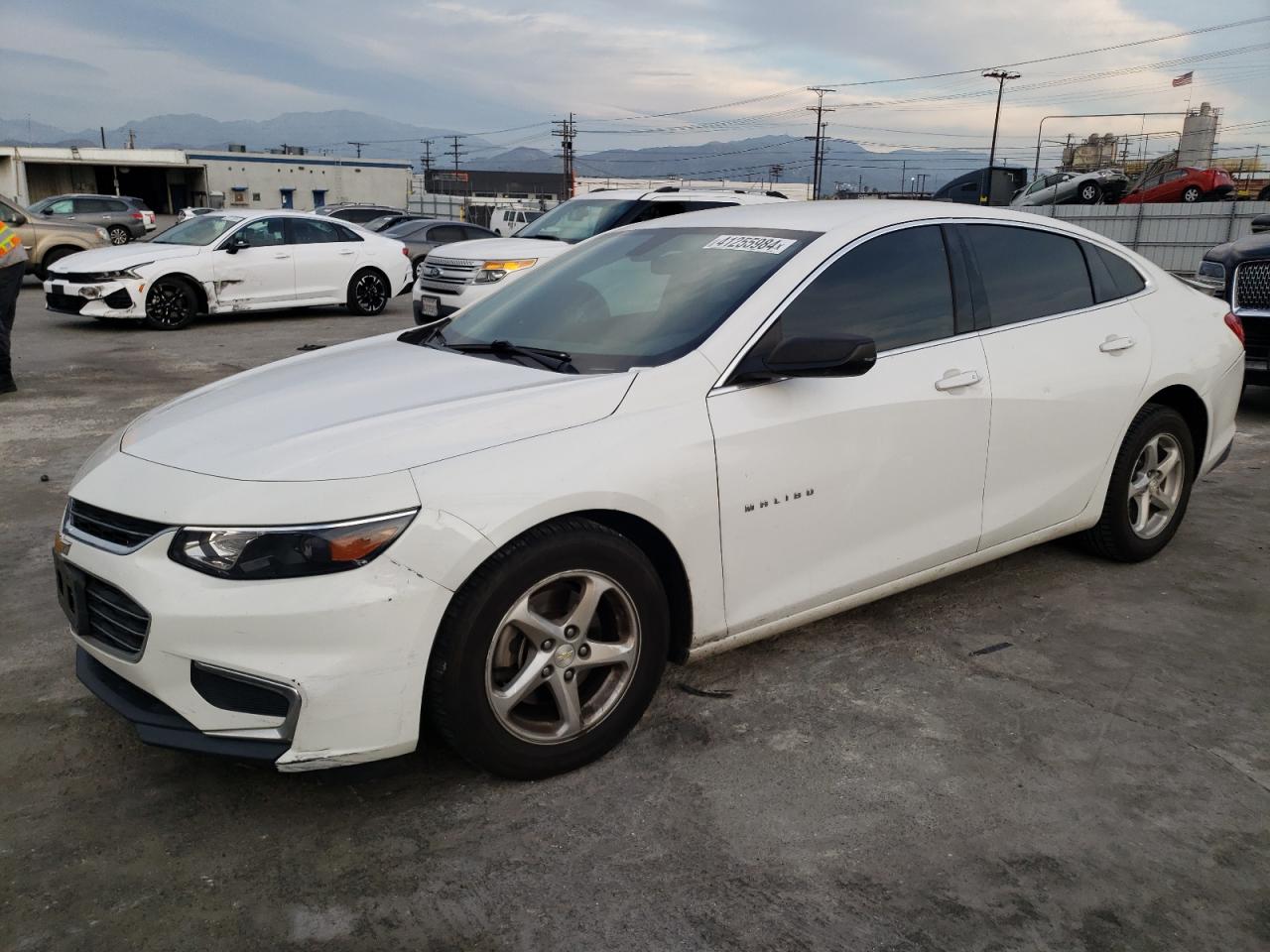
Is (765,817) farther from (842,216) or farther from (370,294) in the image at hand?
(370,294)

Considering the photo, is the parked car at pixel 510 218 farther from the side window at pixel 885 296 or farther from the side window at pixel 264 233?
the side window at pixel 885 296

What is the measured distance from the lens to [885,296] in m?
3.54

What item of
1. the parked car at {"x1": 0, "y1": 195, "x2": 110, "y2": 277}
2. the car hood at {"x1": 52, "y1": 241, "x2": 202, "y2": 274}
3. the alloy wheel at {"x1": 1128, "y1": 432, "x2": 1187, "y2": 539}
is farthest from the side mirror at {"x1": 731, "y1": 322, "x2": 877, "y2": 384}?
the parked car at {"x1": 0, "y1": 195, "x2": 110, "y2": 277}

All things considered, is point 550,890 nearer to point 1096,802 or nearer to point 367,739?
point 367,739

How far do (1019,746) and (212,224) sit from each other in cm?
1246

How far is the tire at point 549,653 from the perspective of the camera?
101 inches

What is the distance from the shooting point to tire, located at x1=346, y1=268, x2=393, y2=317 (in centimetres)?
1425

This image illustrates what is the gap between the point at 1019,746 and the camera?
121 inches

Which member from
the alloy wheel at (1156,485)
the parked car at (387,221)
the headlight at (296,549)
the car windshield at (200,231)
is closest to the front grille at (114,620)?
the headlight at (296,549)

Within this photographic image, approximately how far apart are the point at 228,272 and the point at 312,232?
1449 millimetres

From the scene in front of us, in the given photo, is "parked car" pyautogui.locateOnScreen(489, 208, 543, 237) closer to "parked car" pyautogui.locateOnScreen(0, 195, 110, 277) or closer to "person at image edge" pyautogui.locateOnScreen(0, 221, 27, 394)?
"parked car" pyautogui.locateOnScreen(0, 195, 110, 277)

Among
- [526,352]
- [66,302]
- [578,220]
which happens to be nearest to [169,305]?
[66,302]

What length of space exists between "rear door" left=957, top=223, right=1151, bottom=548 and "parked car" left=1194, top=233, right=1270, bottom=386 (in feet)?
13.7

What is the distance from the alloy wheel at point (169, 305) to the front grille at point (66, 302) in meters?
0.74
